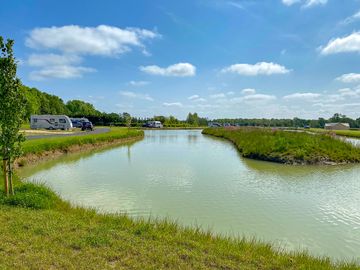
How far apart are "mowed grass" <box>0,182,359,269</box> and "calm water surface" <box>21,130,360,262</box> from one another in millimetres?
1707

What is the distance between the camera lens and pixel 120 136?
3606 cm

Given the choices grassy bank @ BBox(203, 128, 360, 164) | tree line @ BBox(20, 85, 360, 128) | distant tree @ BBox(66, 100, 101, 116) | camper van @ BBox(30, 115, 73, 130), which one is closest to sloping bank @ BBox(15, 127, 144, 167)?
grassy bank @ BBox(203, 128, 360, 164)

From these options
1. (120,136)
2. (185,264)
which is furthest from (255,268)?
(120,136)

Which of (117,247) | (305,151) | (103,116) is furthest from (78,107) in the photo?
(117,247)

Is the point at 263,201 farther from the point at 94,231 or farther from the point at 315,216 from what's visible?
the point at 94,231

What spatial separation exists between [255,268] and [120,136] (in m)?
32.5

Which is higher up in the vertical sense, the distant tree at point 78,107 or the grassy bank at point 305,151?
the distant tree at point 78,107

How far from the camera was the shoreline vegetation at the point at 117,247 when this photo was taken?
4.57 m

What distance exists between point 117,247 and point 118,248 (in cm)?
4

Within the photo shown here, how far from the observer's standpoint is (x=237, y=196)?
35.3 ft

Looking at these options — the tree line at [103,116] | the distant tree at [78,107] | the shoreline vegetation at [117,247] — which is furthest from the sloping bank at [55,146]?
the distant tree at [78,107]

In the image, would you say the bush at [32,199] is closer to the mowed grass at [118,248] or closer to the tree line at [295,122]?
the mowed grass at [118,248]

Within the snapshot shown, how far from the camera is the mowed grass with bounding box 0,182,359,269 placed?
14.9 feet

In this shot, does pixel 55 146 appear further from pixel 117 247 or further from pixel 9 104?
pixel 117 247
